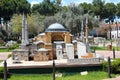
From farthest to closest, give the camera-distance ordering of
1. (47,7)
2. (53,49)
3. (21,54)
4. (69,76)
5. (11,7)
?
(47,7) → (11,7) → (53,49) → (21,54) → (69,76)

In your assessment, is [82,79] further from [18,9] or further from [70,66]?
[18,9]

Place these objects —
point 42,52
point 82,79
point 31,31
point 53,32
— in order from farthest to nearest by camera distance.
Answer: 1. point 31,31
2. point 53,32
3. point 42,52
4. point 82,79

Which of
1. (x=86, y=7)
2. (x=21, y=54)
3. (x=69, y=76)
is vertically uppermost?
(x=86, y=7)

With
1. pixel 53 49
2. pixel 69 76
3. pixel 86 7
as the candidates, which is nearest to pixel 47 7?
pixel 86 7

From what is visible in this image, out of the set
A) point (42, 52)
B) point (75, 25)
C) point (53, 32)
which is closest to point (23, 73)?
point (42, 52)

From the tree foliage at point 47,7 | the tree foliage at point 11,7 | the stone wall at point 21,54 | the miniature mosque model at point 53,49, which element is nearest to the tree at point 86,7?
the tree foliage at point 47,7

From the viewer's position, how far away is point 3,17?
230 feet

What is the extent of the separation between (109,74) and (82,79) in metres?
1.57

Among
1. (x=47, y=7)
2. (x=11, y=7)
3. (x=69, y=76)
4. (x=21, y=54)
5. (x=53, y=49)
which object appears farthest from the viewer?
(x=47, y=7)

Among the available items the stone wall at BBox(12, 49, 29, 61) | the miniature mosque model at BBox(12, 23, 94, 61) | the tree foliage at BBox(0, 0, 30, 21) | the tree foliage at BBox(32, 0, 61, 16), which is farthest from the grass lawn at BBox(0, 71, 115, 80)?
the tree foliage at BBox(32, 0, 61, 16)

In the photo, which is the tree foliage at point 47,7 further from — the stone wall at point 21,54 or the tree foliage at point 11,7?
the stone wall at point 21,54

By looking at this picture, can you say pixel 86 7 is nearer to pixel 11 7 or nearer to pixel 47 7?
pixel 47 7

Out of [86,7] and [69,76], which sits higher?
[86,7]

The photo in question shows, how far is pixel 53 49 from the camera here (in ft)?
106
